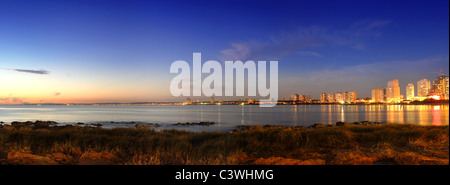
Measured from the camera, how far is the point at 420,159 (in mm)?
5918

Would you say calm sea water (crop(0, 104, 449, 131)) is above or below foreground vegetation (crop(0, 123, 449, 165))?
below

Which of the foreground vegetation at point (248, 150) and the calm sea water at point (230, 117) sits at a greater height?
the foreground vegetation at point (248, 150)

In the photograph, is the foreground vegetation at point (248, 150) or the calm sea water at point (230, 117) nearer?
the foreground vegetation at point (248, 150)

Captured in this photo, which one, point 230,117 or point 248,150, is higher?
point 248,150

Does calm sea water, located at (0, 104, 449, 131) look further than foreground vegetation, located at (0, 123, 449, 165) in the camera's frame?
Yes

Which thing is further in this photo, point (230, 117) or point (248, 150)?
point (230, 117)
